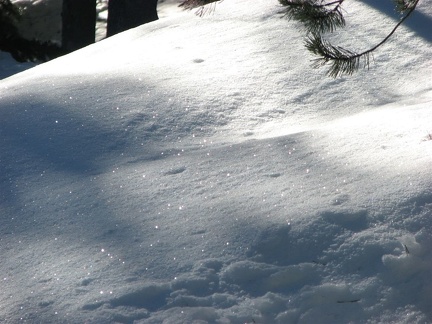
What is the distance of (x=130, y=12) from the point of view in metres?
8.05

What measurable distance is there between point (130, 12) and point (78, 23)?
1.79 metres

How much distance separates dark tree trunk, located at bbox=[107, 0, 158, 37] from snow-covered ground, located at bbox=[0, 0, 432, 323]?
10.1 ft

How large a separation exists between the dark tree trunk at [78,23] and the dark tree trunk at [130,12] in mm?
1450

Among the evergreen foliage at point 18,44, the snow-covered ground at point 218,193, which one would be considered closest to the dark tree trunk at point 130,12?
the snow-covered ground at point 218,193

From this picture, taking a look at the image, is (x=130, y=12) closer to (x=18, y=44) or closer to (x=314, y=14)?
(x=314, y=14)

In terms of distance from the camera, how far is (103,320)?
8.25 ft

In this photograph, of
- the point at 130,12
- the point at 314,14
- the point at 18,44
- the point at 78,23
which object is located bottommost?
the point at 18,44

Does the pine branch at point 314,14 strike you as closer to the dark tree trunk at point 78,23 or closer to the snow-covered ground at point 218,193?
the snow-covered ground at point 218,193

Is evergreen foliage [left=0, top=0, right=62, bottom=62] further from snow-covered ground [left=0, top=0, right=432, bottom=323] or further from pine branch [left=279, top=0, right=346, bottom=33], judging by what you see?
pine branch [left=279, top=0, right=346, bottom=33]

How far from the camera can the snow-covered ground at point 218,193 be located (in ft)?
8.54

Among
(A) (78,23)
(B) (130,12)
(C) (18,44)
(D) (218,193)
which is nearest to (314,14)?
(D) (218,193)

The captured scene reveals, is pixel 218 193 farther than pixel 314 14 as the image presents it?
No

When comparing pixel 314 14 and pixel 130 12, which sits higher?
pixel 314 14

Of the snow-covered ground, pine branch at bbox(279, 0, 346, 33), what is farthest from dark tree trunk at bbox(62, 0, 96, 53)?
pine branch at bbox(279, 0, 346, 33)
